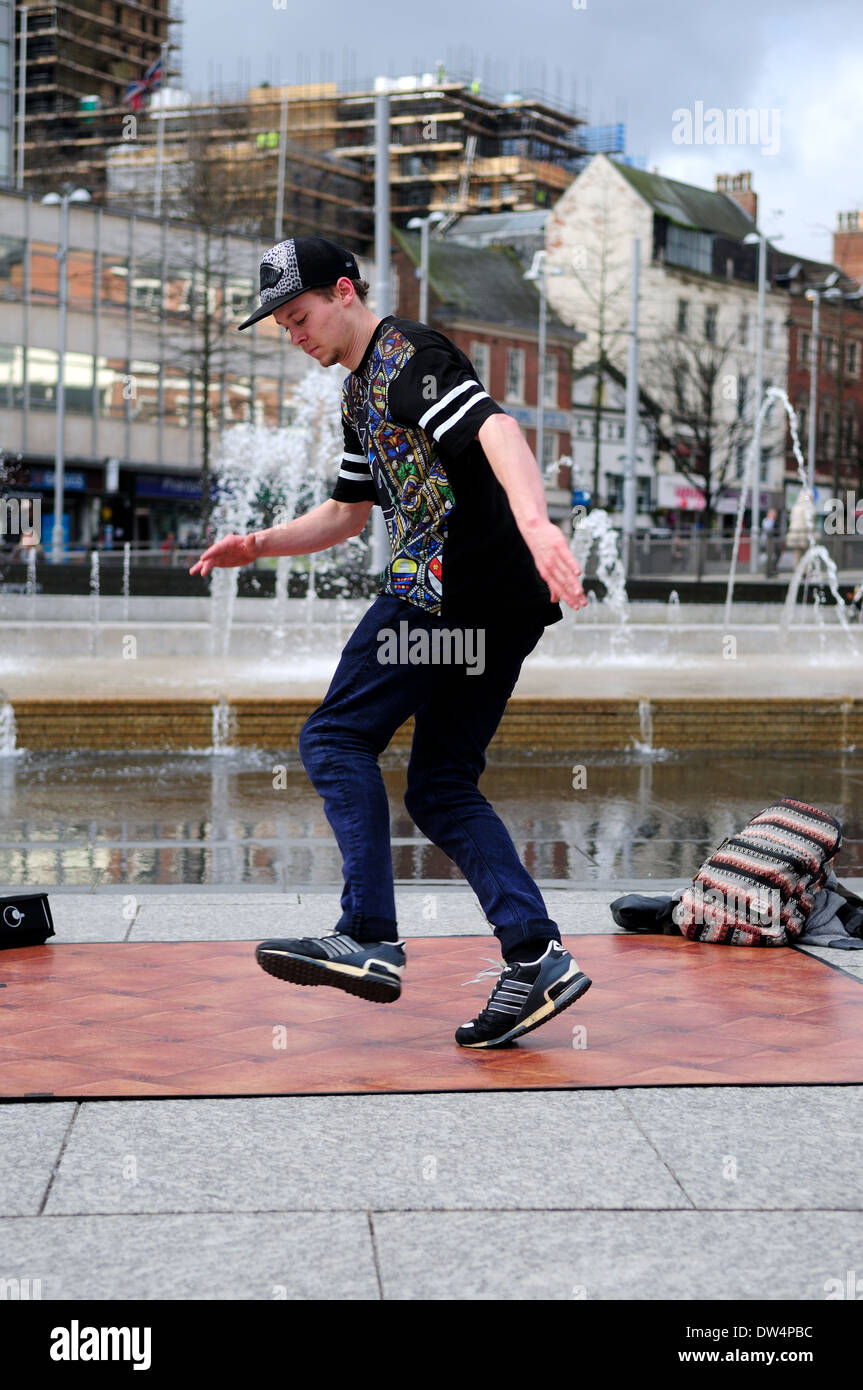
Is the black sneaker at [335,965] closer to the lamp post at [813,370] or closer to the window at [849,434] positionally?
the lamp post at [813,370]

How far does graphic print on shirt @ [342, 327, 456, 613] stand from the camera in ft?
11.7

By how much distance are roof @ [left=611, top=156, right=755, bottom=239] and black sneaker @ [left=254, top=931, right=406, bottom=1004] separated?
64.2m

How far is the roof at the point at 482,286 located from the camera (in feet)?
192

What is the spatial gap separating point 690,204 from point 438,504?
226 ft

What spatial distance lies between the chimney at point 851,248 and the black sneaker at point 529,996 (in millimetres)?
81290

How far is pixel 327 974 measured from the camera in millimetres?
3592

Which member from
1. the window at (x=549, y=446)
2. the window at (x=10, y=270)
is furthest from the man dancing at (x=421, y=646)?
the window at (x=549, y=446)

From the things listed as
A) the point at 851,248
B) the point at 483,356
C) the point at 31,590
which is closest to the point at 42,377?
the point at 483,356

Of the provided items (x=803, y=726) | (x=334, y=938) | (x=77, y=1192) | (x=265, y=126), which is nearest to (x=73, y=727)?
(x=803, y=726)

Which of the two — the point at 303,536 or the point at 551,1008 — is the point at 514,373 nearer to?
the point at 303,536

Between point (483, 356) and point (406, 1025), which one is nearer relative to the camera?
point (406, 1025)

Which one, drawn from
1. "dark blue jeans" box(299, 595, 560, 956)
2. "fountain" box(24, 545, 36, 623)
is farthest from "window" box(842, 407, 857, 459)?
"dark blue jeans" box(299, 595, 560, 956)

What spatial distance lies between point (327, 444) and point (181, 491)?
25.5 feet
